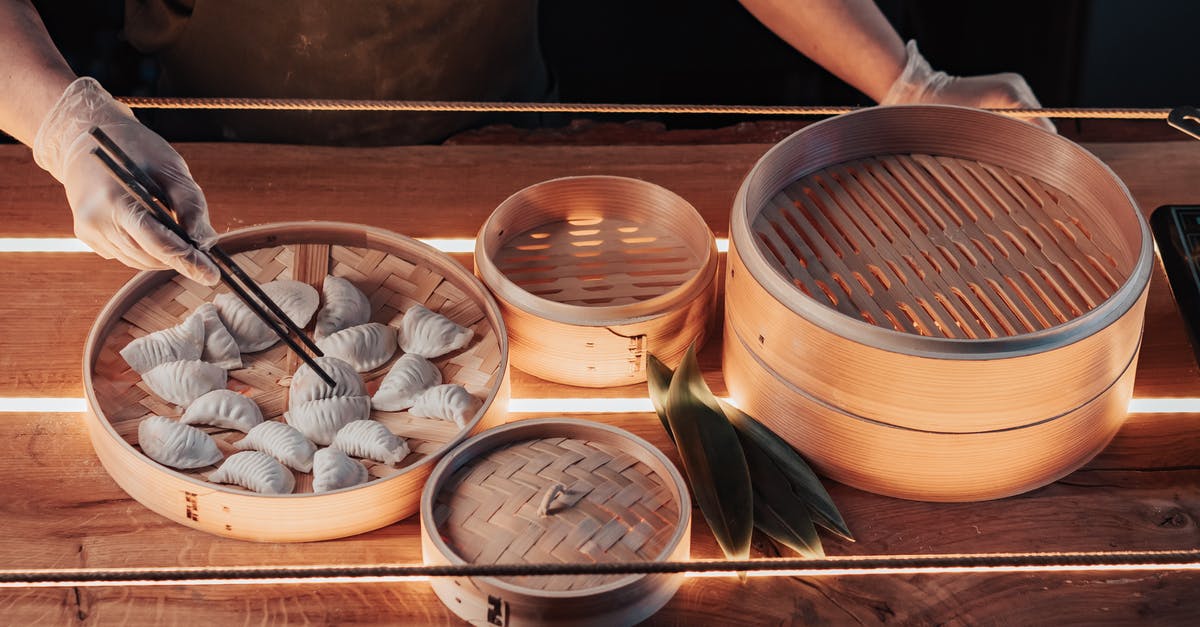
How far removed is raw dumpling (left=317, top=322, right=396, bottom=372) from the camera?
4.60 feet

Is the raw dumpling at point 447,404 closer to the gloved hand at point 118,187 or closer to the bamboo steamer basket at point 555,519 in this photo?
the bamboo steamer basket at point 555,519

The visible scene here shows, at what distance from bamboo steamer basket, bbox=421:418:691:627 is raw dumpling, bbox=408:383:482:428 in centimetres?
6

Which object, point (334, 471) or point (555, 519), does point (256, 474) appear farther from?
point (555, 519)

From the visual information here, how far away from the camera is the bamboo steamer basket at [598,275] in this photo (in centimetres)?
141

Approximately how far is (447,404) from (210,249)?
0.37m

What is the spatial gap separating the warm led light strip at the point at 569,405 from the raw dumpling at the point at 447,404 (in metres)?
0.12

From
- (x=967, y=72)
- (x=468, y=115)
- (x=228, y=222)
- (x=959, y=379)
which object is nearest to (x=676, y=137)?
(x=468, y=115)

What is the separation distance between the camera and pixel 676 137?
6.41ft

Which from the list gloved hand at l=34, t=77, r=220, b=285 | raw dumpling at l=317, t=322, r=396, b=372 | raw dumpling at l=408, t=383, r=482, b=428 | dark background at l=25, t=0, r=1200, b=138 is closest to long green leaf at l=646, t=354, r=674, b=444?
raw dumpling at l=408, t=383, r=482, b=428

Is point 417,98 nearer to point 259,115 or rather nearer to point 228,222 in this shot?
point 259,115

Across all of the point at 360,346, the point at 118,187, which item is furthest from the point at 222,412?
the point at 118,187

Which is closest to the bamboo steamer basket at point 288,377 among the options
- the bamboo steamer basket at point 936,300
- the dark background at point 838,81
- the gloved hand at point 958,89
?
the bamboo steamer basket at point 936,300

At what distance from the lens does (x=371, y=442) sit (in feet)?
4.20

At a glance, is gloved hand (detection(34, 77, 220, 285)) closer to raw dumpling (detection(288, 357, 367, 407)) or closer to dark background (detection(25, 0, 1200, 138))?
raw dumpling (detection(288, 357, 367, 407))
